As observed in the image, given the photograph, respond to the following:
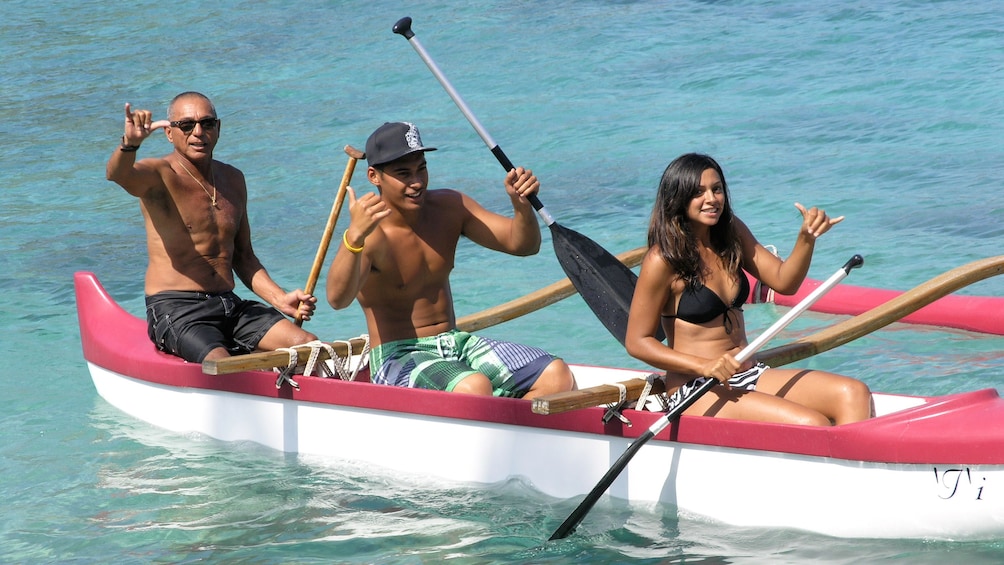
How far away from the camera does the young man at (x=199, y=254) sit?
19.4 feet

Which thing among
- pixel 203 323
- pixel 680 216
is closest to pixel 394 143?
pixel 680 216

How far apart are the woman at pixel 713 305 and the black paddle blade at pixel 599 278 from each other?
597mm

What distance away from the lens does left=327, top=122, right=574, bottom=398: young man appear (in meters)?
5.10

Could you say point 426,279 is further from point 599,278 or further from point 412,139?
point 599,278

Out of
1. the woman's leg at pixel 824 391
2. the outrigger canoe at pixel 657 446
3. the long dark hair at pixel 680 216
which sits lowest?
the outrigger canoe at pixel 657 446

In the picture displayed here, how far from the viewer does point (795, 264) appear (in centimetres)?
458

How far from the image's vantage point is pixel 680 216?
4.60m

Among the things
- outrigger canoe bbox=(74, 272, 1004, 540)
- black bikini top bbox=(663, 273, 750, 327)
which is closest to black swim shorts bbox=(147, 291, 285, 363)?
outrigger canoe bbox=(74, 272, 1004, 540)

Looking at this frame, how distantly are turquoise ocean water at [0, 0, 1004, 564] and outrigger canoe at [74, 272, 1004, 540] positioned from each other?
89 millimetres

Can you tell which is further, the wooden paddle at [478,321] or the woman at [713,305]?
the wooden paddle at [478,321]

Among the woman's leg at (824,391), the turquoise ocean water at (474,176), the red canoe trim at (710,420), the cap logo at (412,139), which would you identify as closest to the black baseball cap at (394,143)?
the cap logo at (412,139)

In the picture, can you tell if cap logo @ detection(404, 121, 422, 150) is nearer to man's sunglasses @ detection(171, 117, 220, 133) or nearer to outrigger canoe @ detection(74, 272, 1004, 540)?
outrigger canoe @ detection(74, 272, 1004, 540)

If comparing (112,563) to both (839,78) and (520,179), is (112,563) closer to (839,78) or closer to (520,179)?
(520,179)

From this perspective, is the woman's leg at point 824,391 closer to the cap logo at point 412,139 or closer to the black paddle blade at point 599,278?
the black paddle blade at point 599,278
